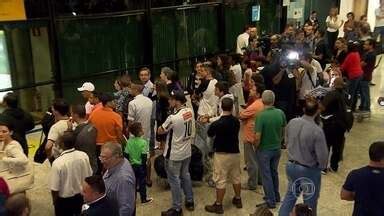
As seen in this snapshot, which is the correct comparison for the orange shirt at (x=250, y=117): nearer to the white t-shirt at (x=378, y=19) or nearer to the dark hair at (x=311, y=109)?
the dark hair at (x=311, y=109)

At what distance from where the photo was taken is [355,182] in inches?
166

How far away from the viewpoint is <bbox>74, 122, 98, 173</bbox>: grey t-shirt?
18.0ft

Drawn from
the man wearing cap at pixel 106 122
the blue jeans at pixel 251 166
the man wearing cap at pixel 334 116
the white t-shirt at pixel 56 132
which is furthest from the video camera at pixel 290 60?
the white t-shirt at pixel 56 132

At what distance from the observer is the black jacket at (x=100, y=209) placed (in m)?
3.78

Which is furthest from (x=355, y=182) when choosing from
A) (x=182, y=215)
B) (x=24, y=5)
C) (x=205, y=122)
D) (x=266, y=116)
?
(x=24, y=5)

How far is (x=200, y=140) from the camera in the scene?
714 cm

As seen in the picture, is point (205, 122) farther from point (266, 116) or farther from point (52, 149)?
point (52, 149)

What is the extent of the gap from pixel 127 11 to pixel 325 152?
6.92m

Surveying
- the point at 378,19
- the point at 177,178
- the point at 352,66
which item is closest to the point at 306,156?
the point at 177,178

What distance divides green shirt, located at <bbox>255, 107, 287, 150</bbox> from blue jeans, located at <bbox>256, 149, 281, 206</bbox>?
14 centimetres

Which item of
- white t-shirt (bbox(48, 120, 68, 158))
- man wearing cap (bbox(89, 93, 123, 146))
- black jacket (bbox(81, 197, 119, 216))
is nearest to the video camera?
man wearing cap (bbox(89, 93, 123, 146))

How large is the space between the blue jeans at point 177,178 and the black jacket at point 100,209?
6.58 ft

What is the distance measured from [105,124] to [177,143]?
0.99 metres

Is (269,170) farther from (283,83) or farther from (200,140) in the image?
(283,83)
